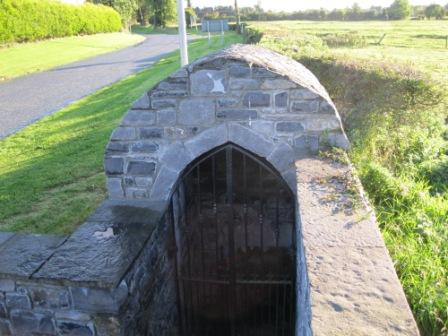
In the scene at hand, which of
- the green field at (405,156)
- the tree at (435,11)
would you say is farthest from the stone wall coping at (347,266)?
the tree at (435,11)

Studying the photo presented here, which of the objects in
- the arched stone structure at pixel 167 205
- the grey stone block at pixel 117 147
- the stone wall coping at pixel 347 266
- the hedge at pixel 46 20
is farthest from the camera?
the hedge at pixel 46 20

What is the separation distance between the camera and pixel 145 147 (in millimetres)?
4117

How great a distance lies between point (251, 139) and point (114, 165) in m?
1.36

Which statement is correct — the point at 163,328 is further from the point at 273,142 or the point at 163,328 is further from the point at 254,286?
the point at 273,142

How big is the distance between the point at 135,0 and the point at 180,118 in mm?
46784

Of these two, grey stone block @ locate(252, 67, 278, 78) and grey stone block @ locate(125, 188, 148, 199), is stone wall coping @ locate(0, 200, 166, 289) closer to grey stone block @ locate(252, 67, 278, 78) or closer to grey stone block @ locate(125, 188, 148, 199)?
grey stone block @ locate(125, 188, 148, 199)

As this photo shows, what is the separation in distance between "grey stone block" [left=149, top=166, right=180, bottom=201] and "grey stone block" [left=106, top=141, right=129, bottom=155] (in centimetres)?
40

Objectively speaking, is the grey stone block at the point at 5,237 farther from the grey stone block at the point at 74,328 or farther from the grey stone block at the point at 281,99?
the grey stone block at the point at 281,99

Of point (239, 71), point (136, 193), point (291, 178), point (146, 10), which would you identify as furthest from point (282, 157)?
point (146, 10)

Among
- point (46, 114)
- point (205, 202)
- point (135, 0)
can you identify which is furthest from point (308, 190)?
point (135, 0)

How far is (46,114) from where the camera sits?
34.0 ft

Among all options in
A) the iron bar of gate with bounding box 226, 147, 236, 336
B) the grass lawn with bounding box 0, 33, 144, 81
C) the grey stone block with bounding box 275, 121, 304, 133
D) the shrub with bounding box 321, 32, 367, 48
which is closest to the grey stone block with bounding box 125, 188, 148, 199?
the iron bar of gate with bounding box 226, 147, 236, 336

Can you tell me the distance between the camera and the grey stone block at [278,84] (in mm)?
3803

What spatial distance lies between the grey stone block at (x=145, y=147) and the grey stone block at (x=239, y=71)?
1.00 metres
